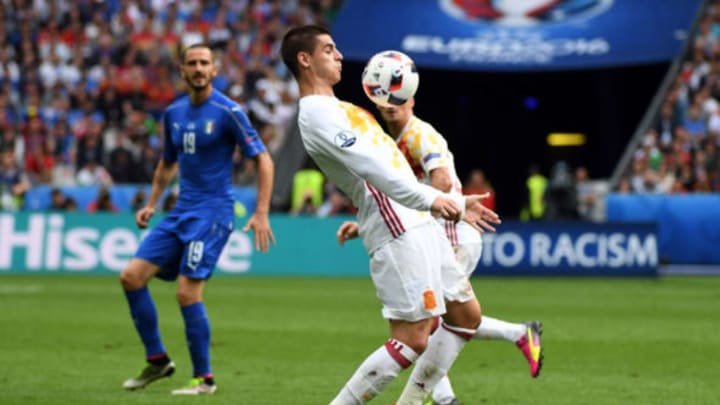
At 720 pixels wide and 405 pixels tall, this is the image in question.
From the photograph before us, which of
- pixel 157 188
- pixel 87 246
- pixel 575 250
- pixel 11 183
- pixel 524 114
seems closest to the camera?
pixel 157 188

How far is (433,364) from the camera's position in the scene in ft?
26.9

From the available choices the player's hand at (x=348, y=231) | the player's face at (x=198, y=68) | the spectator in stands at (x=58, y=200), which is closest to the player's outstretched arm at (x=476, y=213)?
the player's hand at (x=348, y=231)

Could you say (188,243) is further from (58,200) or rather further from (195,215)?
(58,200)

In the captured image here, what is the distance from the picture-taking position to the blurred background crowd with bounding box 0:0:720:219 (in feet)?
89.8

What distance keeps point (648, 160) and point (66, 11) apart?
14.6m

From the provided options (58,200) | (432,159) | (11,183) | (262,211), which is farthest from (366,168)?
(11,183)

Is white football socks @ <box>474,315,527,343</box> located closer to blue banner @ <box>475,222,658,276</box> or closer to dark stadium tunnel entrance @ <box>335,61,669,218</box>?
blue banner @ <box>475,222,658,276</box>

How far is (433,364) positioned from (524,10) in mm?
22216

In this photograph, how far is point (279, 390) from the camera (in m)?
9.88

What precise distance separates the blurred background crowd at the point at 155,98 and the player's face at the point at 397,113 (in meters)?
15.5

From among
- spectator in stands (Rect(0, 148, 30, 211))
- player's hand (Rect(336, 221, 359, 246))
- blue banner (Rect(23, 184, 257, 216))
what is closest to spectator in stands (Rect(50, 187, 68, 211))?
blue banner (Rect(23, 184, 257, 216))

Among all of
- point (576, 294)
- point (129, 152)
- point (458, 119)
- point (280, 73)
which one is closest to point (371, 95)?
point (576, 294)

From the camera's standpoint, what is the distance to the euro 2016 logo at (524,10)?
29422mm

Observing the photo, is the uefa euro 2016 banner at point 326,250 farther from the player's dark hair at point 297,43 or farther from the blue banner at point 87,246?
the player's dark hair at point 297,43
